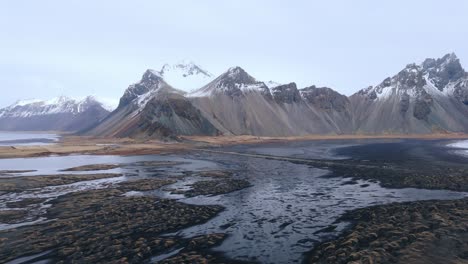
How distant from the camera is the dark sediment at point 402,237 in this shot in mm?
24250

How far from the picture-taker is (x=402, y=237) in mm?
27781

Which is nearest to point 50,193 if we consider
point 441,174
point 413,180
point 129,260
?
point 129,260

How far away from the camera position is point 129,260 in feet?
80.2

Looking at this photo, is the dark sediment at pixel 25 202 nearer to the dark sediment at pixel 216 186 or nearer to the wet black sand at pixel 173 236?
the wet black sand at pixel 173 236

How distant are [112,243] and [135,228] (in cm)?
407

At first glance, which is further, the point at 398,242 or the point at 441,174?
the point at 441,174

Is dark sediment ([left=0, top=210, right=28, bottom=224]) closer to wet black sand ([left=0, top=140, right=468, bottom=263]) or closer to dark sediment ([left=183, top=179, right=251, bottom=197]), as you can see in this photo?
wet black sand ([left=0, top=140, right=468, bottom=263])

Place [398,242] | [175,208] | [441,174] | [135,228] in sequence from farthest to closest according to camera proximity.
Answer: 1. [441,174]
2. [175,208]
3. [135,228]
4. [398,242]

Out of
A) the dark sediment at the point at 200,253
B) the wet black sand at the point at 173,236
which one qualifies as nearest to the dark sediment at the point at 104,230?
the wet black sand at the point at 173,236

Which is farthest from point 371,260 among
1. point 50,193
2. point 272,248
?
point 50,193

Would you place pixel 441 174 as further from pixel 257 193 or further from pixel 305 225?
pixel 305 225

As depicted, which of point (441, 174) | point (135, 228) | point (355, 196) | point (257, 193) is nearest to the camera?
point (135, 228)

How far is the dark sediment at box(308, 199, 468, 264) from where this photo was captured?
24250 mm

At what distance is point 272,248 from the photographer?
27172 mm
